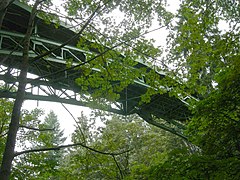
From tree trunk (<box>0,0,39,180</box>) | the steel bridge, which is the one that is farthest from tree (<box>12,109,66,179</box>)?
tree trunk (<box>0,0,39,180</box>)

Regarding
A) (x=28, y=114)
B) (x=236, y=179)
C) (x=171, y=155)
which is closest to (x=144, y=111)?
(x=28, y=114)

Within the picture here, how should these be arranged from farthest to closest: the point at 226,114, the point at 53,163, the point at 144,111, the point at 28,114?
1. the point at 144,111
2. the point at 28,114
3. the point at 53,163
4. the point at 226,114

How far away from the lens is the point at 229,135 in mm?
3398

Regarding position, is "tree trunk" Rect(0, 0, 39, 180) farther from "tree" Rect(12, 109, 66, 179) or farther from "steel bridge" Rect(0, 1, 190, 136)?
"tree" Rect(12, 109, 66, 179)

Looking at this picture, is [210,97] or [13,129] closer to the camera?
[13,129]

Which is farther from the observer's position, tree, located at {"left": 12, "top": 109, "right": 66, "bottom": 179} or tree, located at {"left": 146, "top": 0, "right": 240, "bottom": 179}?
tree, located at {"left": 12, "top": 109, "right": 66, "bottom": 179}

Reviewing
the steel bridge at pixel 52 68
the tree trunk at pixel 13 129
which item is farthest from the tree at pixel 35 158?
the tree trunk at pixel 13 129

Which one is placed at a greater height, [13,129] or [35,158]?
[35,158]

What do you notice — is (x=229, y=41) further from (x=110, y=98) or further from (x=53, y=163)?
(x=53, y=163)

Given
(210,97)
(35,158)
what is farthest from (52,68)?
(210,97)

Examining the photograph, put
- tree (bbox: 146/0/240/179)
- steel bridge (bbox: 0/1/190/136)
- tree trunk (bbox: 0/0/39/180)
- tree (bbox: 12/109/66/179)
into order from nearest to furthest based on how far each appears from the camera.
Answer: tree trunk (bbox: 0/0/39/180) < tree (bbox: 146/0/240/179) < tree (bbox: 12/109/66/179) < steel bridge (bbox: 0/1/190/136)

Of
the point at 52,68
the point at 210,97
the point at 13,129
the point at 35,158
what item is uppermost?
the point at 52,68

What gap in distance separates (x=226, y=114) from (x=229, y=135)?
0.28 metres

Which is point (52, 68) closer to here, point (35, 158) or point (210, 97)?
point (35, 158)
